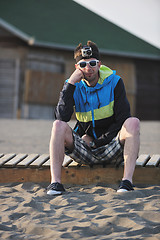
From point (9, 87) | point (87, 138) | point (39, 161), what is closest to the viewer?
point (87, 138)

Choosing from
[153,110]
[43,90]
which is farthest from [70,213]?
[153,110]

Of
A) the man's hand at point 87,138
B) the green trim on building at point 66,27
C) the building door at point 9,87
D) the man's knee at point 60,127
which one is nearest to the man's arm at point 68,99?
the man's knee at point 60,127

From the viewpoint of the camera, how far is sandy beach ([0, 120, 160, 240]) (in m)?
2.45

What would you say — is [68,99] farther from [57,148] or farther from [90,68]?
[57,148]

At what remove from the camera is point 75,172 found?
401 centimetres

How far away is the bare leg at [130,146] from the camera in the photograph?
353cm

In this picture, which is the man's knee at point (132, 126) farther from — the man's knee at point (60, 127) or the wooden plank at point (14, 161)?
the wooden plank at point (14, 161)

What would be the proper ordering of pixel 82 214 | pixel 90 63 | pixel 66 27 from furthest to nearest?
pixel 66 27 → pixel 90 63 → pixel 82 214

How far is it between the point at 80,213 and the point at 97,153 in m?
1.05

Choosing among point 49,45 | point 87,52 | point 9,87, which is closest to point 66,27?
point 49,45

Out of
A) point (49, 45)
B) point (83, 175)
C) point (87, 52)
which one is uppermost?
point (49, 45)

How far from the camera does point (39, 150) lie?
21.6 feet

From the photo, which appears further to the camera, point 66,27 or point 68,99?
point 66,27

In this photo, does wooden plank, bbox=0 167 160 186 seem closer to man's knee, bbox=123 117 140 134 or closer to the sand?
the sand
